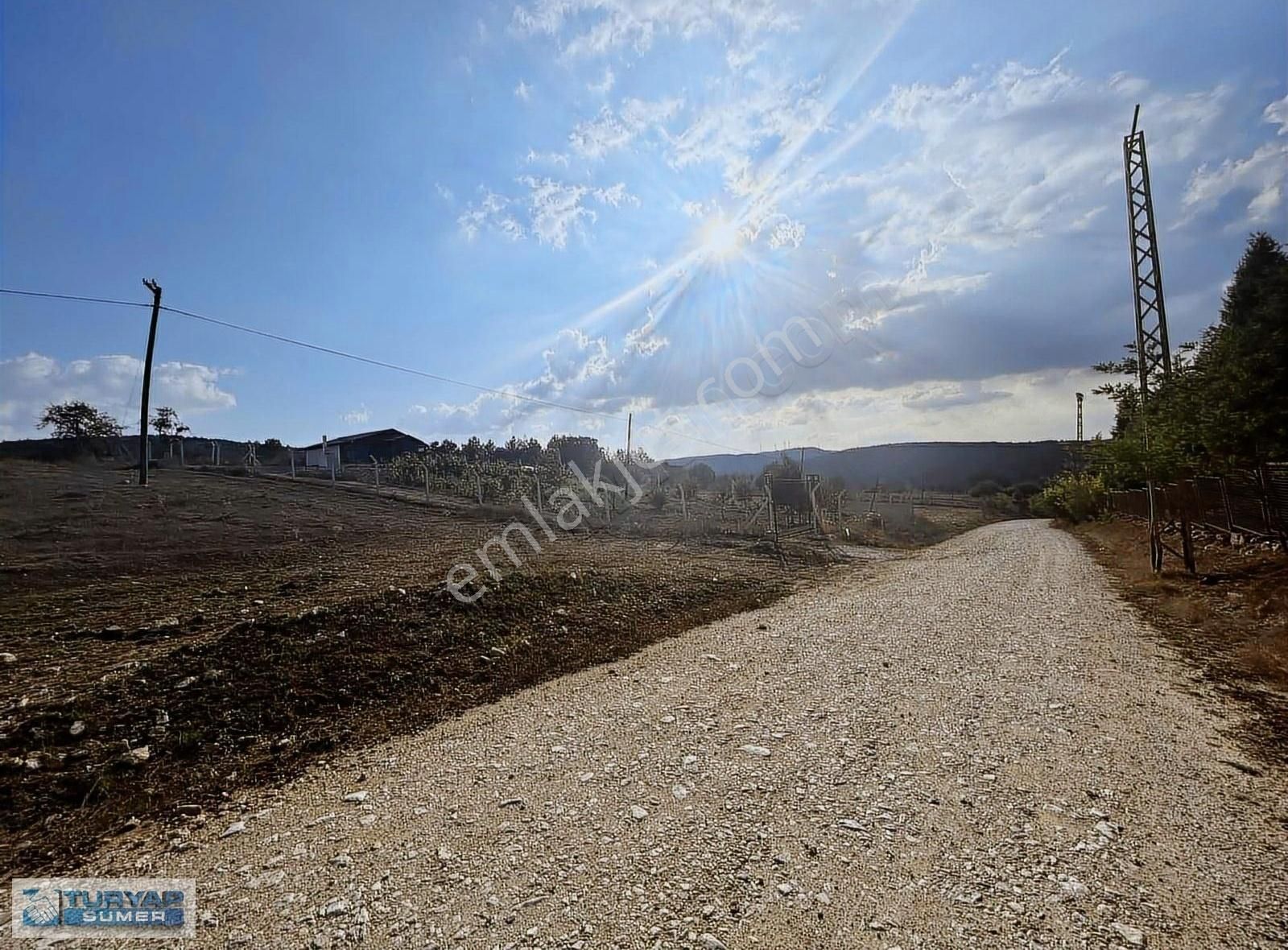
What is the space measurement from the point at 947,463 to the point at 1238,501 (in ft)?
234

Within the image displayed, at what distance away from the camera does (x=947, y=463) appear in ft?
252

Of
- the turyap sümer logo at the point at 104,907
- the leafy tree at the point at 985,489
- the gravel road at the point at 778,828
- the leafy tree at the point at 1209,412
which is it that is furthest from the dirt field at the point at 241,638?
the leafy tree at the point at 985,489

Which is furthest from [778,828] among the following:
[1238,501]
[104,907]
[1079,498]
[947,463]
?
[947,463]

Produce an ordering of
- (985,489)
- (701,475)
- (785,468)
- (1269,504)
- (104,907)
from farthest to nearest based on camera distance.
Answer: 1. (985,489)
2. (701,475)
3. (785,468)
4. (1269,504)
5. (104,907)

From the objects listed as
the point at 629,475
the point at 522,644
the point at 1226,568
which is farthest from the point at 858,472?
the point at 522,644

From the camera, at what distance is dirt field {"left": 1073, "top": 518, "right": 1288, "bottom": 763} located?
421cm

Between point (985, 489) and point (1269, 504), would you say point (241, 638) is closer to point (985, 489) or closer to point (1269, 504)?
point (1269, 504)

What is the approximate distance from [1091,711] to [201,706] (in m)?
6.35

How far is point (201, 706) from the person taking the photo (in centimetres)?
404

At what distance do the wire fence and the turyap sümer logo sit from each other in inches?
488

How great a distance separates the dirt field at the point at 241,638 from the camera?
337 centimetres

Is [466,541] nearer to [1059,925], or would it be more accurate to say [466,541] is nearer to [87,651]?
[87,651]
